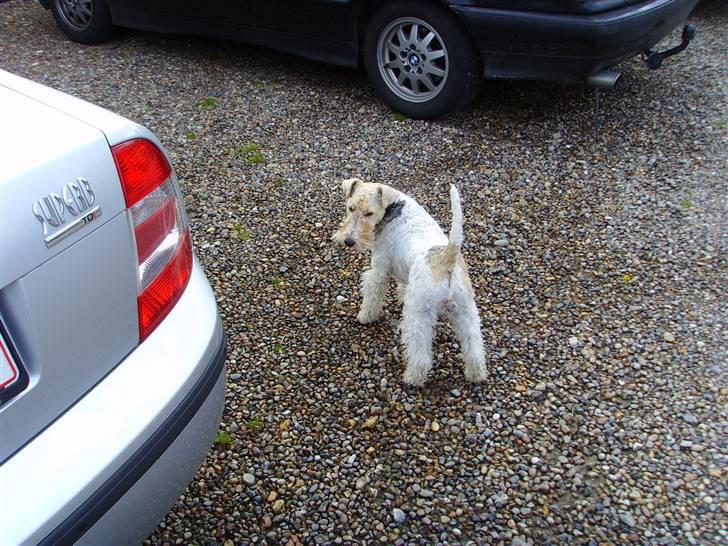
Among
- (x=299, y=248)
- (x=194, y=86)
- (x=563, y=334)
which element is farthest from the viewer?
(x=194, y=86)

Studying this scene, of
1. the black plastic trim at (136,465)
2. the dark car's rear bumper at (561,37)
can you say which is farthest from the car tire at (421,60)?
→ the black plastic trim at (136,465)

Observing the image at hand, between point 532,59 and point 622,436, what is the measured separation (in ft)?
9.29

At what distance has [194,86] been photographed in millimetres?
5824

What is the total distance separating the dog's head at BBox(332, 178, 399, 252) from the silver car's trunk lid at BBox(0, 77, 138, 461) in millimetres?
1387

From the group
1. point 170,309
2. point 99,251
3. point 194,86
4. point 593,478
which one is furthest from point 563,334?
point 194,86

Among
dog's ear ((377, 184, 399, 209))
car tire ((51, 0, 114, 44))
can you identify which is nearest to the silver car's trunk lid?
dog's ear ((377, 184, 399, 209))

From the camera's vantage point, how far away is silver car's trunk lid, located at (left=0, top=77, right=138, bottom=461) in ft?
4.80

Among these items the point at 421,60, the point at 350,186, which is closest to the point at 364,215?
the point at 350,186

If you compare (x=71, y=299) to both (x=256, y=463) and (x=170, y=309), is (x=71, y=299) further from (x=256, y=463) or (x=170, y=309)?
(x=256, y=463)

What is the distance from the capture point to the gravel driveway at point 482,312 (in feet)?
8.28

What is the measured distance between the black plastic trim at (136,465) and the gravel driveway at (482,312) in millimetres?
842

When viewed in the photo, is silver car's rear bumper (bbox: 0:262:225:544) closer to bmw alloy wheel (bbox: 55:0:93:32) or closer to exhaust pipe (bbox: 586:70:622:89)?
exhaust pipe (bbox: 586:70:622:89)

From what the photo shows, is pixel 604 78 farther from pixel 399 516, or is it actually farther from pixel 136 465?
pixel 136 465

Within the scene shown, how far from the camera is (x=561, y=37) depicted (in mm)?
4285
